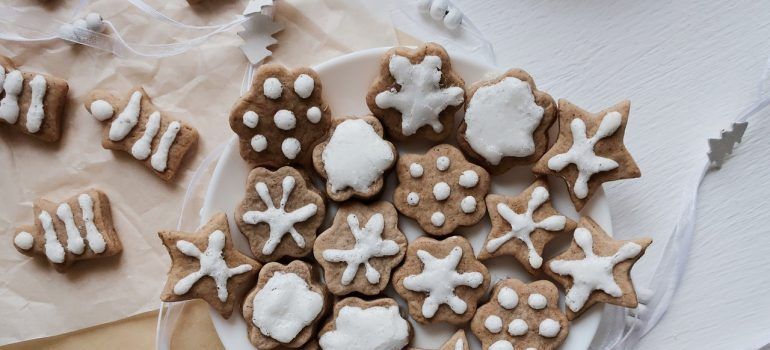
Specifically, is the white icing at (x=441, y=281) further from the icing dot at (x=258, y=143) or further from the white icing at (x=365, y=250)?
the icing dot at (x=258, y=143)

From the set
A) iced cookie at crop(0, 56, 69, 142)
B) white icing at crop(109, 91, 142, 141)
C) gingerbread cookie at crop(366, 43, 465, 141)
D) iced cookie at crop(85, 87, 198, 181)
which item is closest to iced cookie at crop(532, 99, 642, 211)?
gingerbread cookie at crop(366, 43, 465, 141)

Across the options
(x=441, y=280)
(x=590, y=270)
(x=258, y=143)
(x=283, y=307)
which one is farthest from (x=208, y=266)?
(x=590, y=270)

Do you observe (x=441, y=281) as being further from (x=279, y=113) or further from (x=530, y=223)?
(x=279, y=113)

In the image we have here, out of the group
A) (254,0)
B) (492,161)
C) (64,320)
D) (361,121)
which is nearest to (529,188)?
(492,161)

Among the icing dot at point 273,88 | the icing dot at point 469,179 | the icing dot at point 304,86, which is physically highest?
the icing dot at point 304,86

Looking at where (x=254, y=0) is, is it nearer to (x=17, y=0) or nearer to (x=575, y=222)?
(x=17, y=0)

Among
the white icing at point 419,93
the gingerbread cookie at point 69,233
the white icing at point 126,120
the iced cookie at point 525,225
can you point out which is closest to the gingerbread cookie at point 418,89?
the white icing at point 419,93
